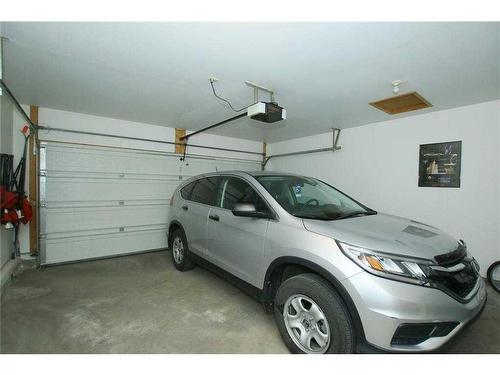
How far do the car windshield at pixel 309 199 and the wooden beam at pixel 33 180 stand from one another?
3.77 meters

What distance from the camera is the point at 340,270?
161cm

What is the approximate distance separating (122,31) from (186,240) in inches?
101

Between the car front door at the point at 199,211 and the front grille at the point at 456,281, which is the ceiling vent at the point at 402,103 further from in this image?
the car front door at the point at 199,211

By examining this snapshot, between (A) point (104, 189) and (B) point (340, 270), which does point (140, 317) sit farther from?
(A) point (104, 189)

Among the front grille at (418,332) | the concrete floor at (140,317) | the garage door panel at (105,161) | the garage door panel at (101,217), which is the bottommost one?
the concrete floor at (140,317)

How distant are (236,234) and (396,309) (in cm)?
153

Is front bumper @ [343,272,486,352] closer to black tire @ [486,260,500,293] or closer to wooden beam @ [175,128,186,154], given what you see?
black tire @ [486,260,500,293]

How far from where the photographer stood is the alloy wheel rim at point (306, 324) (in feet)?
5.67

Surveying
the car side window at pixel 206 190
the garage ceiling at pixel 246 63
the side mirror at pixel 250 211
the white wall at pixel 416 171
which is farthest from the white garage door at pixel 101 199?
the white wall at pixel 416 171

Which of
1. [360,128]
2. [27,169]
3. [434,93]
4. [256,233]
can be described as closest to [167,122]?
[27,169]

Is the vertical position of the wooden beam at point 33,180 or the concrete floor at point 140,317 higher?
the wooden beam at point 33,180

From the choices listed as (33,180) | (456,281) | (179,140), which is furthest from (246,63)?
(33,180)

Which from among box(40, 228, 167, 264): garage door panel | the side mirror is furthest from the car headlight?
box(40, 228, 167, 264): garage door panel

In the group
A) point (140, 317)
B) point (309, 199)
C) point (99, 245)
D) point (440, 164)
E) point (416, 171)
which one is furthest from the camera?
point (99, 245)
